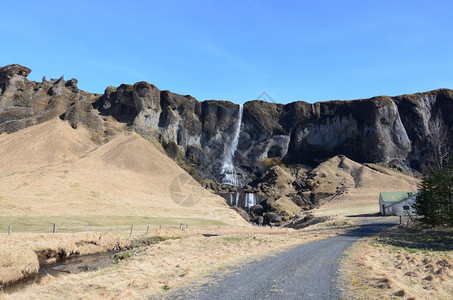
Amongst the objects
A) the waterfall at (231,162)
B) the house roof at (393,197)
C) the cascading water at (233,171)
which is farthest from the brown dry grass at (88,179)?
the house roof at (393,197)

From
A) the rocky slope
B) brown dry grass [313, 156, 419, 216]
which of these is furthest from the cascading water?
brown dry grass [313, 156, 419, 216]

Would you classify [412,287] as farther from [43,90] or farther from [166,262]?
[43,90]

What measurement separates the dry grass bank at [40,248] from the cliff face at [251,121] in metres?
85.0

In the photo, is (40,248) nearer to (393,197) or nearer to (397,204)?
(397,204)

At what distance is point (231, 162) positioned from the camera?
140375 millimetres

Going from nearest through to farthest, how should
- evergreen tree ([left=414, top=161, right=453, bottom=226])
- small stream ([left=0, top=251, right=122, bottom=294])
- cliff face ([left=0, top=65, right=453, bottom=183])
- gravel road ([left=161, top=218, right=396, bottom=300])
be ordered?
gravel road ([left=161, top=218, right=396, bottom=300]), small stream ([left=0, top=251, right=122, bottom=294]), evergreen tree ([left=414, top=161, right=453, bottom=226]), cliff face ([left=0, top=65, right=453, bottom=183])

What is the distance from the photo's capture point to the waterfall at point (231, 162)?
12925cm

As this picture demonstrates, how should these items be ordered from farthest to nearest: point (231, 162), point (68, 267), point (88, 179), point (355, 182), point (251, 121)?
point (251, 121), point (231, 162), point (355, 182), point (88, 179), point (68, 267)

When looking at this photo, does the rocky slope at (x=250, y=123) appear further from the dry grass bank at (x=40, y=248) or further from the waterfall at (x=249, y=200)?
the dry grass bank at (x=40, y=248)

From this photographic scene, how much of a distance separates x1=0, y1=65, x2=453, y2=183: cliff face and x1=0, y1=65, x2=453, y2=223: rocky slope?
37cm

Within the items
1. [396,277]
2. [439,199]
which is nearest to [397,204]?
[439,199]

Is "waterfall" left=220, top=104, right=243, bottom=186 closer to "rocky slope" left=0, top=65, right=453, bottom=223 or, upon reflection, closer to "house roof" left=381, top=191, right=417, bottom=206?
"rocky slope" left=0, top=65, right=453, bottom=223

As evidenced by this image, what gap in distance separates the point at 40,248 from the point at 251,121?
12917 cm

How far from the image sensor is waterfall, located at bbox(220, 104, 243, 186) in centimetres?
12925
